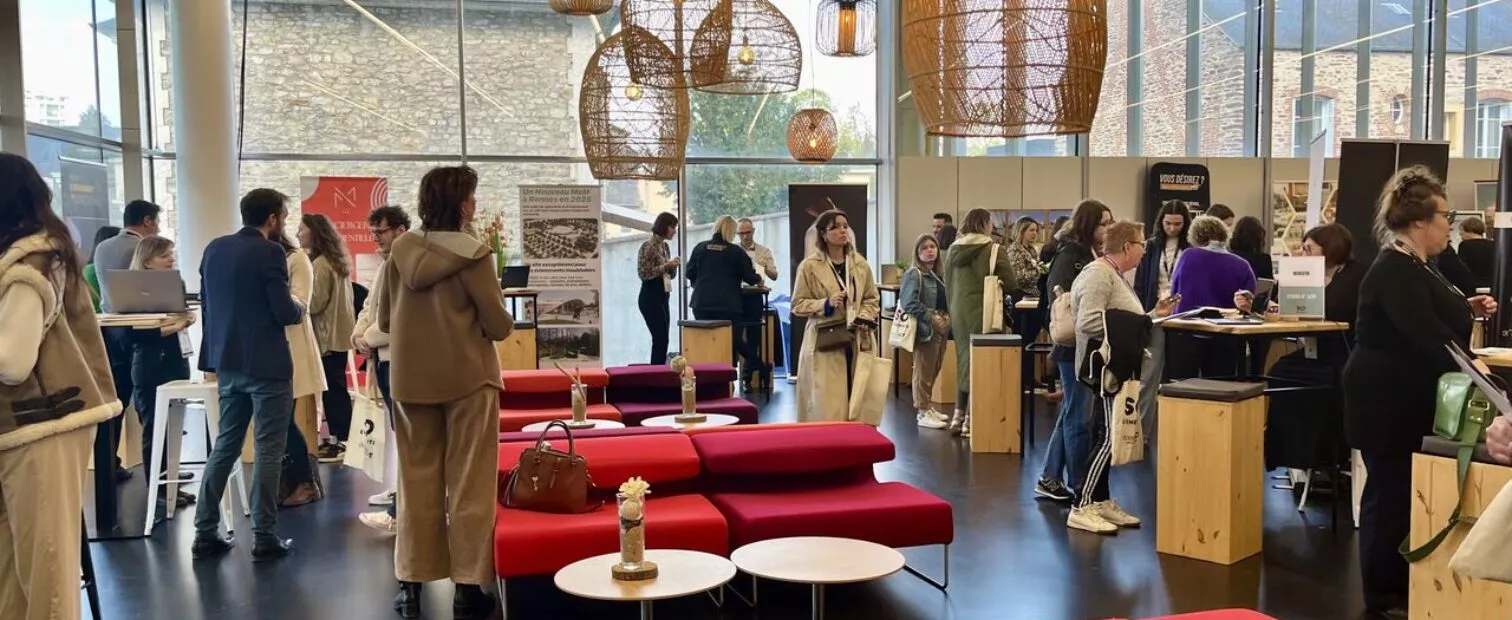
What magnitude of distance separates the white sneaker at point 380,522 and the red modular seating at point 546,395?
3.33 feet

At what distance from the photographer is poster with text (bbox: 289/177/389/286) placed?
1078 centimetres

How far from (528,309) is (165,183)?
4266mm

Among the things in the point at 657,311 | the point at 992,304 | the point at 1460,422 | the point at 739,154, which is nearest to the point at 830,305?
the point at 992,304

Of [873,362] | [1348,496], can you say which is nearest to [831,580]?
[873,362]

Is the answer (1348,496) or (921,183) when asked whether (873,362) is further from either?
(921,183)

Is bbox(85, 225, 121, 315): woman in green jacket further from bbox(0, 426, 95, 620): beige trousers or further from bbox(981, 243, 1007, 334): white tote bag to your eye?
bbox(981, 243, 1007, 334): white tote bag

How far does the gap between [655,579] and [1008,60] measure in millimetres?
1814

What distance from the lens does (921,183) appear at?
470 inches

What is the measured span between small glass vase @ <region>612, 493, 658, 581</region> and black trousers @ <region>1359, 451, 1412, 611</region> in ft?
8.89

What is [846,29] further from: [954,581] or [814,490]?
[954,581]

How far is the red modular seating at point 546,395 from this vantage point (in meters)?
6.37

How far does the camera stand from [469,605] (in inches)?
163

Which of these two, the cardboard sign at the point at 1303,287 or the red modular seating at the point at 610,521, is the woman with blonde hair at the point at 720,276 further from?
the red modular seating at the point at 610,521

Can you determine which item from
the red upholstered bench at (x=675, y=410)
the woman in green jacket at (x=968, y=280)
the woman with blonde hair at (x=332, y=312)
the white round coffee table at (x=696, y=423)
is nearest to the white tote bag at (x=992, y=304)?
the woman in green jacket at (x=968, y=280)
